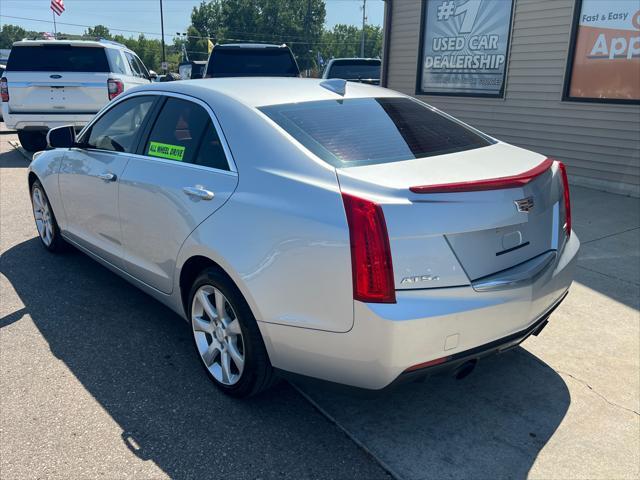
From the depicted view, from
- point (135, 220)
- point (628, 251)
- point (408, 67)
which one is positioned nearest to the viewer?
point (135, 220)

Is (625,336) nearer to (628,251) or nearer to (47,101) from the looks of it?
(628,251)

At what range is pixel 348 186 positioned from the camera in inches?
95.8

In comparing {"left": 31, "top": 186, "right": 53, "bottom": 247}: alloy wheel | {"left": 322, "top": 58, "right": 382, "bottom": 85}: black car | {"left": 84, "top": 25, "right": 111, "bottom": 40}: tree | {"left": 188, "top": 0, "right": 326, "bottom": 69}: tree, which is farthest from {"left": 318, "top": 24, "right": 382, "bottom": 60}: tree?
{"left": 31, "top": 186, "right": 53, "bottom": 247}: alloy wheel

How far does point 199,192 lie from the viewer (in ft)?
9.88

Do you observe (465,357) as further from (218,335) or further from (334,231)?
(218,335)

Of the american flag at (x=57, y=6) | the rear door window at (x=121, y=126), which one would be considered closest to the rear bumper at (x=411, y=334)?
the rear door window at (x=121, y=126)

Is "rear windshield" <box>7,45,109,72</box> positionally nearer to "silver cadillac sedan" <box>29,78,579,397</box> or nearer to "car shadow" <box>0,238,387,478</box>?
"car shadow" <box>0,238,387,478</box>

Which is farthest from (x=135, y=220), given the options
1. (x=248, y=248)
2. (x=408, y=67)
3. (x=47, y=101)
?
(x=408, y=67)

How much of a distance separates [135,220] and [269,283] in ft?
4.72

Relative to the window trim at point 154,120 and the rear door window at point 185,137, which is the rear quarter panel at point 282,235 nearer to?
the window trim at point 154,120

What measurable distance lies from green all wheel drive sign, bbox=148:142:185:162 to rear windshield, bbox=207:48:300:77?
277 inches

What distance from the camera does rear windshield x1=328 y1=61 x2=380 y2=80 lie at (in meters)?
12.3

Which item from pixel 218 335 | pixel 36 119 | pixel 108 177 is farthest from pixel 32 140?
pixel 218 335

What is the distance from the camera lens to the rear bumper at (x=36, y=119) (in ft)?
32.6
